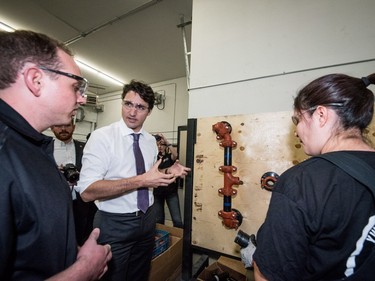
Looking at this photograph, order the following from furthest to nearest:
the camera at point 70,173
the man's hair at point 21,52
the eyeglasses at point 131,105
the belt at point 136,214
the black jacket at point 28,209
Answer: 1. the camera at point 70,173
2. the eyeglasses at point 131,105
3. the belt at point 136,214
4. the man's hair at point 21,52
5. the black jacket at point 28,209

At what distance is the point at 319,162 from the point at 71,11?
10.3 ft

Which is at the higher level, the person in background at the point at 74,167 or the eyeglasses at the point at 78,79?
the eyeglasses at the point at 78,79

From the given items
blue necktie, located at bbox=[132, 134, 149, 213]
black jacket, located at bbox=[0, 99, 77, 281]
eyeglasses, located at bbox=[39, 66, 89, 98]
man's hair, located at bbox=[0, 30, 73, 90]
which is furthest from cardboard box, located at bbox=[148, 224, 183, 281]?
man's hair, located at bbox=[0, 30, 73, 90]

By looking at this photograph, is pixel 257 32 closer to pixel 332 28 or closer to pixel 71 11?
pixel 332 28

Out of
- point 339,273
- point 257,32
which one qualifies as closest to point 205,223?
point 339,273

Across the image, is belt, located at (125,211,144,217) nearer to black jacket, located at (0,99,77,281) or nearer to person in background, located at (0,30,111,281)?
person in background, located at (0,30,111,281)

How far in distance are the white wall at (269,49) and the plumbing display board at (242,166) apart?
12cm

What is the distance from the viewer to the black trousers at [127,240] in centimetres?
119

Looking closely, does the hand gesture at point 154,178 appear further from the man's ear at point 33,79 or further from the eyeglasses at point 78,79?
the man's ear at point 33,79

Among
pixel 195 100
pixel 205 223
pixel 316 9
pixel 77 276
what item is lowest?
pixel 205 223

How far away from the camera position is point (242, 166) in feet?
4.27

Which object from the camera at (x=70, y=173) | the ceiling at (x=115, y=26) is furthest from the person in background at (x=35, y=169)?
the ceiling at (x=115, y=26)

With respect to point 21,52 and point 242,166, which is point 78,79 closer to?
point 21,52

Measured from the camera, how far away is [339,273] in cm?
53
